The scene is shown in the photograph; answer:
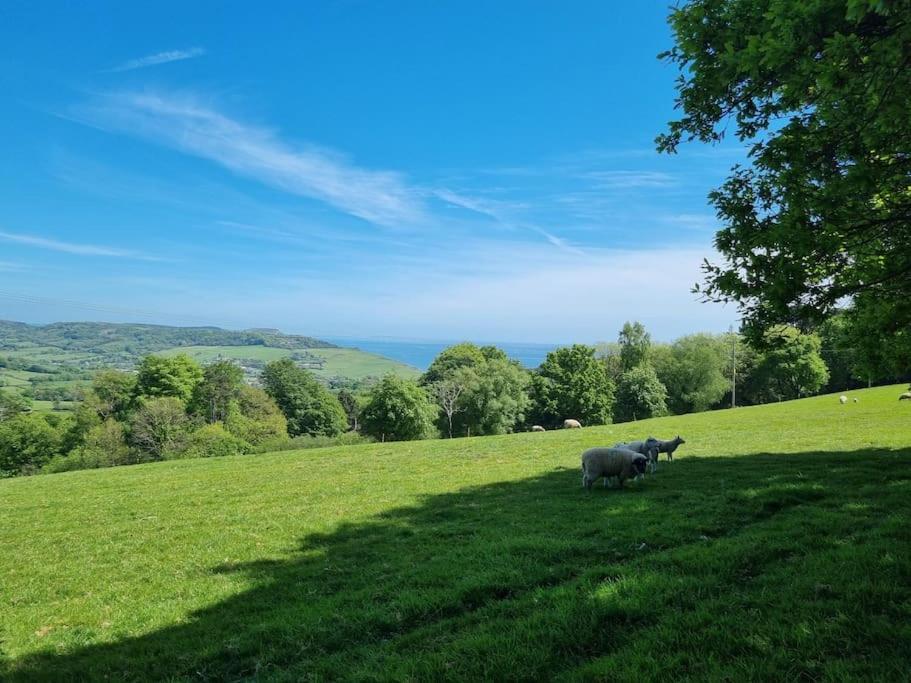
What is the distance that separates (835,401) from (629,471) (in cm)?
5188

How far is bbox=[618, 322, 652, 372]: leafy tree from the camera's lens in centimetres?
10469

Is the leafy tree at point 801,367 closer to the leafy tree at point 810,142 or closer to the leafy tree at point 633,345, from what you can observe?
the leafy tree at point 633,345

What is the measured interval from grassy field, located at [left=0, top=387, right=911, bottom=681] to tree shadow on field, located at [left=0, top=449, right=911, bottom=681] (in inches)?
1.4

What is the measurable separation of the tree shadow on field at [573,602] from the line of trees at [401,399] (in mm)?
49211

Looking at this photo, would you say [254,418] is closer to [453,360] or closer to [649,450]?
[453,360]

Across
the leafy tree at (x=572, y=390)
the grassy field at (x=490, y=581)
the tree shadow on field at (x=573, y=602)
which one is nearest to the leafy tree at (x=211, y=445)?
the grassy field at (x=490, y=581)

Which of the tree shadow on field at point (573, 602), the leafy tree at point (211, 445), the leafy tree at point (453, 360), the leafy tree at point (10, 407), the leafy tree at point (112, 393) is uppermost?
the leafy tree at point (453, 360)

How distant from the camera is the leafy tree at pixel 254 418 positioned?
7800 centimetres

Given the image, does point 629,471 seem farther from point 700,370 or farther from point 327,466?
point 700,370

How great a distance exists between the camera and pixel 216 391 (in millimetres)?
82500

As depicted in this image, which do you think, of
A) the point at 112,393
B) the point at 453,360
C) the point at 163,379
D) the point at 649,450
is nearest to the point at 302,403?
the point at 163,379

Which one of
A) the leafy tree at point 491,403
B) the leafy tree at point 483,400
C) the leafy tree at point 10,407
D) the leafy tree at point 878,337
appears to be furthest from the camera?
the leafy tree at point 483,400

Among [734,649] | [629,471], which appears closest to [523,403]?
[629,471]

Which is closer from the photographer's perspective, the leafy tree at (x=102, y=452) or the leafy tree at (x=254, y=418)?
the leafy tree at (x=102, y=452)
